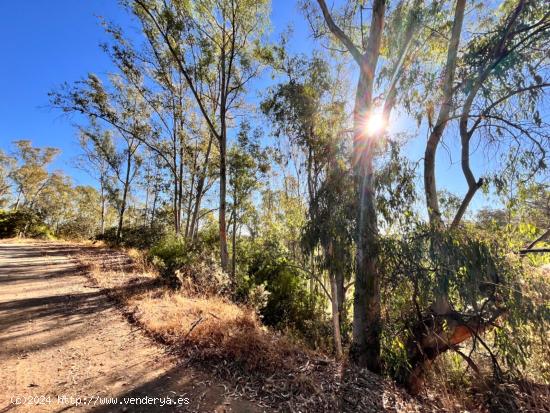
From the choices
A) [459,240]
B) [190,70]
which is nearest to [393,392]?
[459,240]

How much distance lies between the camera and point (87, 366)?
10.2ft

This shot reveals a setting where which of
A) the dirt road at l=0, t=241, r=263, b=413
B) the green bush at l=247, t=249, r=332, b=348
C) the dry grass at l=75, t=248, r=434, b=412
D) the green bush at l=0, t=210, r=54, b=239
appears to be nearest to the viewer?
the dirt road at l=0, t=241, r=263, b=413

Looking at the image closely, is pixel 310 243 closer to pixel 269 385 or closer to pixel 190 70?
pixel 269 385

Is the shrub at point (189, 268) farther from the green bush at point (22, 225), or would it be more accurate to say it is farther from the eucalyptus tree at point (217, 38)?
the green bush at point (22, 225)

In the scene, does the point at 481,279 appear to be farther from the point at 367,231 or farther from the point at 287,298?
the point at 287,298

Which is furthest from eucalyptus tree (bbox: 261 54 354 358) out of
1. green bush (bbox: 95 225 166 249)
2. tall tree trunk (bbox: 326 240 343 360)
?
Result: green bush (bbox: 95 225 166 249)

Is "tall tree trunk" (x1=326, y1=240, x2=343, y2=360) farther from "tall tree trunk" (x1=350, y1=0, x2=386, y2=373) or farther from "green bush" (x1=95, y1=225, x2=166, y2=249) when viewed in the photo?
"green bush" (x1=95, y1=225, x2=166, y2=249)

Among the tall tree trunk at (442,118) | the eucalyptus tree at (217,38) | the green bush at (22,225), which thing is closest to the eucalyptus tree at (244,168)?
the eucalyptus tree at (217,38)

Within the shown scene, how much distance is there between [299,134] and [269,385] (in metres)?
5.06

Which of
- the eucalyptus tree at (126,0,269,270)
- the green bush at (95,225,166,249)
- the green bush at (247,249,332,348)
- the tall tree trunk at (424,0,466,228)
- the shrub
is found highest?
the eucalyptus tree at (126,0,269,270)

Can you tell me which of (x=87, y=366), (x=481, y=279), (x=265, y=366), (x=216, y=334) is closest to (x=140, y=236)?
(x=87, y=366)

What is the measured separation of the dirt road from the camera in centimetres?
250

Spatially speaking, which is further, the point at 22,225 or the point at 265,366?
the point at 22,225

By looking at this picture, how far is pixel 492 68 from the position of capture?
13.0 feet
